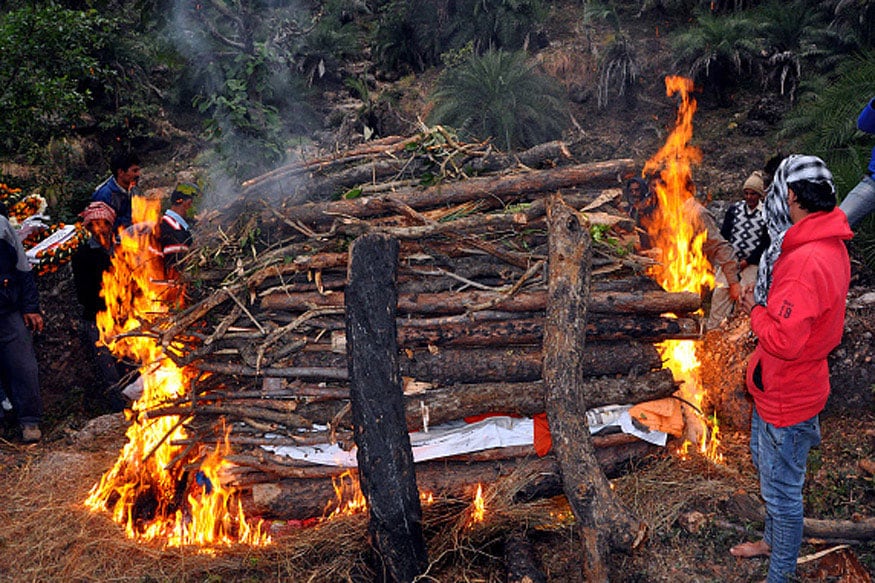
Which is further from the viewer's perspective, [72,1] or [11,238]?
[72,1]

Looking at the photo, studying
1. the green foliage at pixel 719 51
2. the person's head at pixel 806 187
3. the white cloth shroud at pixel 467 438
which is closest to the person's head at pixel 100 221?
the white cloth shroud at pixel 467 438

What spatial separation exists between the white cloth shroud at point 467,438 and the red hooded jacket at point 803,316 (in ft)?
6.18

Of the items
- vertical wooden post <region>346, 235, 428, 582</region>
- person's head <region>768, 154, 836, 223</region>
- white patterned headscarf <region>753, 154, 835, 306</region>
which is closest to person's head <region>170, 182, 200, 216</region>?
vertical wooden post <region>346, 235, 428, 582</region>

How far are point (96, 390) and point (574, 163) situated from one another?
6.48 metres

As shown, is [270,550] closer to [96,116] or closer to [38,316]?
[38,316]

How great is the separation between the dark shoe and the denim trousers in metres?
0.05

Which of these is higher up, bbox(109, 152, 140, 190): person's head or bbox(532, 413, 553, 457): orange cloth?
bbox(109, 152, 140, 190): person's head

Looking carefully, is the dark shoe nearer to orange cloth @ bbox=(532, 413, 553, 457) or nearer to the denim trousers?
the denim trousers

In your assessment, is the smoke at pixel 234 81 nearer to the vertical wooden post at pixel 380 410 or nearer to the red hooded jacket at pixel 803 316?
the vertical wooden post at pixel 380 410

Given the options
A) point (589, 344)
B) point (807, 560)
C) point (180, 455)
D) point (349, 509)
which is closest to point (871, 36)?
point (589, 344)

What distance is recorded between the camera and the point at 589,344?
5.62 meters

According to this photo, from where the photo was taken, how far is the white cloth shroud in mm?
5359

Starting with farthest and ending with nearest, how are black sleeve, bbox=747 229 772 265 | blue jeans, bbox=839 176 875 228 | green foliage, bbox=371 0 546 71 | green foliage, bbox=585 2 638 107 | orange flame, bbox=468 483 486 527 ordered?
1. green foliage, bbox=371 0 546 71
2. green foliage, bbox=585 2 638 107
3. black sleeve, bbox=747 229 772 265
4. blue jeans, bbox=839 176 875 228
5. orange flame, bbox=468 483 486 527

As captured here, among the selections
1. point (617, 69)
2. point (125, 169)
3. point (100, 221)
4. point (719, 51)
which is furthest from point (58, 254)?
point (719, 51)
